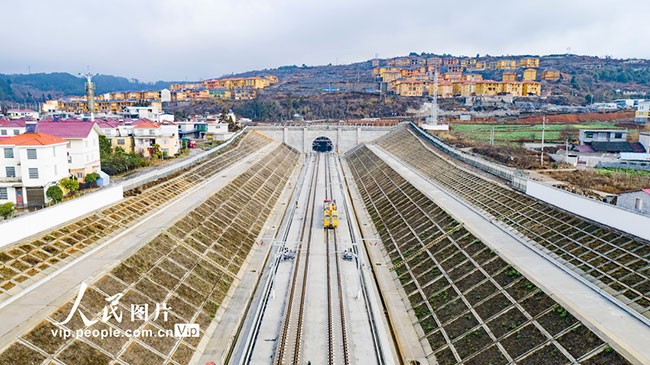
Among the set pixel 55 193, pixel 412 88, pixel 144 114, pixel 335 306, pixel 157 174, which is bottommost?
pixel 335 306

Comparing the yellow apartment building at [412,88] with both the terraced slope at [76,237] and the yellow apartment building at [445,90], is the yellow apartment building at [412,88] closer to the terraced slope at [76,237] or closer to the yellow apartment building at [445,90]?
the yellow apartment building at [445,90]

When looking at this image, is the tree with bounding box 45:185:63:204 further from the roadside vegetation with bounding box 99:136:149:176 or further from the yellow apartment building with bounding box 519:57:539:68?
the yellow apartment building with bounding box 519:57:539:68

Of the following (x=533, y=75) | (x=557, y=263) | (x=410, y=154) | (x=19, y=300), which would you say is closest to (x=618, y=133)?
(x=410, y=154)

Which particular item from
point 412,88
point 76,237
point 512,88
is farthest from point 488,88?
point 76,237

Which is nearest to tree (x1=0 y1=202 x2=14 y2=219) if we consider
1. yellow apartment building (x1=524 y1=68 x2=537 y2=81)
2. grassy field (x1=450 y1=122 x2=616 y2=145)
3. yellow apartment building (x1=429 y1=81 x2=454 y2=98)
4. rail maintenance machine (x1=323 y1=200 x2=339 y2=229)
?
rail maintenance machine (x1=323 y1=200 x2=339 y2=229)

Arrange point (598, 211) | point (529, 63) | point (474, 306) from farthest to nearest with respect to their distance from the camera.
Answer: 1. point (529, 63)
2. point (598, 211)
3. point (474, 306)

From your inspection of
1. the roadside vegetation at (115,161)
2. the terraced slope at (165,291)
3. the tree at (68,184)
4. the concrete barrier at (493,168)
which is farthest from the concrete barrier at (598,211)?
the roadside vegetation at (115,161)

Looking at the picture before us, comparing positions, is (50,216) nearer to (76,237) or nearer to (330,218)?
(76,237)

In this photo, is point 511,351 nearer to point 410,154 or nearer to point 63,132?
point 63,132
